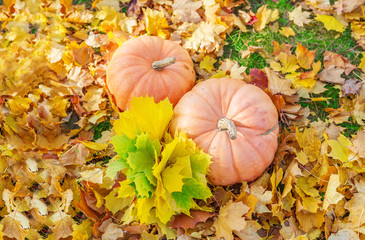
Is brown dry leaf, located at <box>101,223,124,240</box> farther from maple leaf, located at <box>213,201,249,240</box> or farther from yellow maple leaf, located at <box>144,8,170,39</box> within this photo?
yellow maple leaf, located at <box>144,8,170,39</box>

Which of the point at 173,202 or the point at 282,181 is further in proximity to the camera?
the point at 282,181

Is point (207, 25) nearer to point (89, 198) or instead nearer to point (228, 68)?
point (228, 68)

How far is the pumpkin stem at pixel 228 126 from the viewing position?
194 cm

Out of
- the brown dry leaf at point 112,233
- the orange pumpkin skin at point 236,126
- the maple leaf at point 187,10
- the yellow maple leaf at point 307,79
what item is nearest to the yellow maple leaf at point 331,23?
the yellow maple leaf at point 307,79

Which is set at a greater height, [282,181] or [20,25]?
[20,25]

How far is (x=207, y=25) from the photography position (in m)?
2.87

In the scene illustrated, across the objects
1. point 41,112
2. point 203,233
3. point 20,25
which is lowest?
point 203,233

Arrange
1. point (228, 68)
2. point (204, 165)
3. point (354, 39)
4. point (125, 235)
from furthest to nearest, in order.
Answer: point (354, 39) < point (228, 68) < point (125, 235) < point (204, 165)

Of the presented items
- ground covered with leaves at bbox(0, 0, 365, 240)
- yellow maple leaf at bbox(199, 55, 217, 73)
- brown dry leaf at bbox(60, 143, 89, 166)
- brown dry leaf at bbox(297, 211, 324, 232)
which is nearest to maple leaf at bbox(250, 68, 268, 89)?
ground covered with leaves at bbox(0, 0, 365, 240)

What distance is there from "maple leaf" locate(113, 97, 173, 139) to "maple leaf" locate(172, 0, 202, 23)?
4.23 ft

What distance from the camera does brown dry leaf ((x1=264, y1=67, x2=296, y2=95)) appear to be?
2480 mm

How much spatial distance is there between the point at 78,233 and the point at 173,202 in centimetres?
66

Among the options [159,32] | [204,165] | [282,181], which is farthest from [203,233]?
[159,32]

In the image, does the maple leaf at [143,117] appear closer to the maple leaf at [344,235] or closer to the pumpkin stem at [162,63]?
the pumpkin stem at [162,63]
